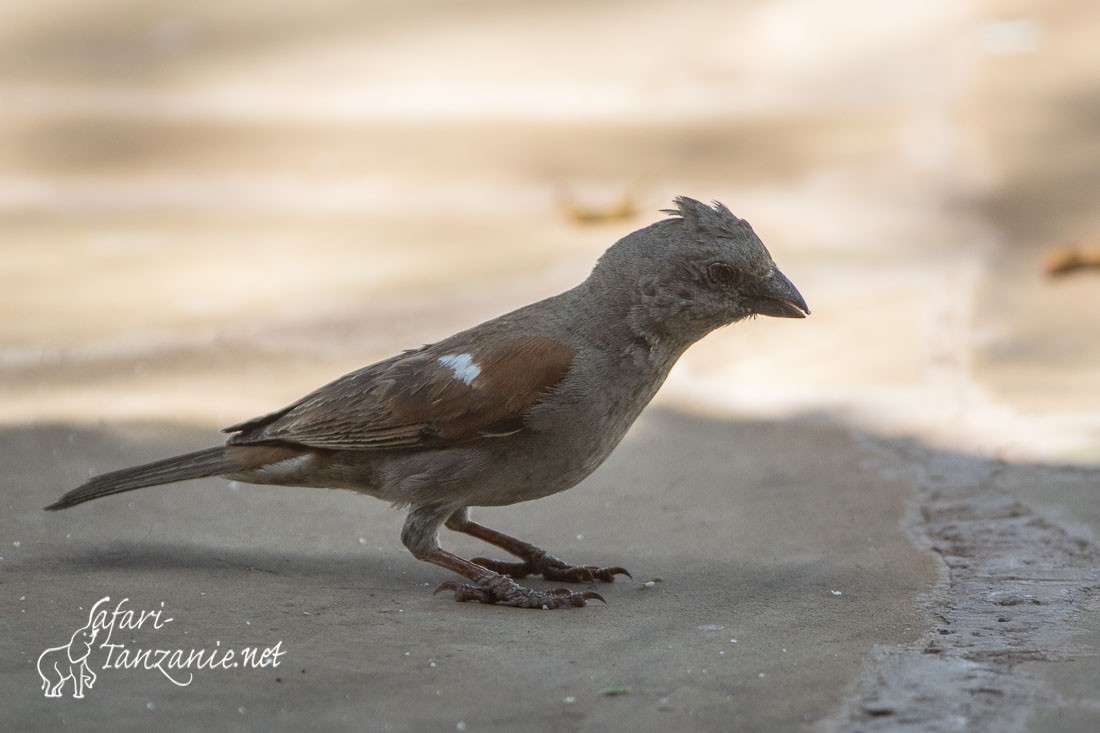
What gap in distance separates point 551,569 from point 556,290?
4091 millimetres

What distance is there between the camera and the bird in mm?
4188

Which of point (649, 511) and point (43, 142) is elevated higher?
point (43, 142)

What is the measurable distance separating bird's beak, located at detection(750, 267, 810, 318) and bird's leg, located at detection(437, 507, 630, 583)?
1007mm

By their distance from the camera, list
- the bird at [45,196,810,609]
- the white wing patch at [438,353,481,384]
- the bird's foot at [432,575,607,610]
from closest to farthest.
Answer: the bird's foot at [432,575,607,610]
the bird at [45,196,810,609]
the white wing patch at [438,353,481,384]

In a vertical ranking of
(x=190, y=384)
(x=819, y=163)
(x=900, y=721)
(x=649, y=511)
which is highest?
(x=819, y=163)

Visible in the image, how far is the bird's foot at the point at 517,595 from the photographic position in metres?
4.06

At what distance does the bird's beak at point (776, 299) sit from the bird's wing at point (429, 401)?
0.66 m

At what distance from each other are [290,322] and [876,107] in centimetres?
591

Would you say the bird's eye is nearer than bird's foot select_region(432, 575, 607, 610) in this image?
No

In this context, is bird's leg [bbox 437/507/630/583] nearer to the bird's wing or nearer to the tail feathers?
the bird's wing

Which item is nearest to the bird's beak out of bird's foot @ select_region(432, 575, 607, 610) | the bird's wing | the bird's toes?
the bird's wing

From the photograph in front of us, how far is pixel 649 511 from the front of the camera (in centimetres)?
518

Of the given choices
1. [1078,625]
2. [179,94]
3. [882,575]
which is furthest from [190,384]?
[179,94]

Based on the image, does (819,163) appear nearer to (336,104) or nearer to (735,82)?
(735,82)
